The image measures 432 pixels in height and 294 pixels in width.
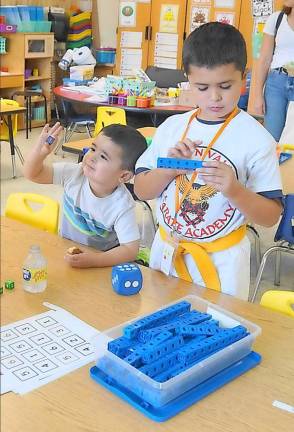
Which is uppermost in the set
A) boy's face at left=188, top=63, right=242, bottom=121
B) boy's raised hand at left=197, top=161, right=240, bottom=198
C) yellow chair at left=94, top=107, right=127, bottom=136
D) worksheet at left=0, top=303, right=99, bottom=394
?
boy's face at left=188, top=63, right=242, bottom=121

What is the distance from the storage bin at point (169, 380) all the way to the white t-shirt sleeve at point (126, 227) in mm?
372

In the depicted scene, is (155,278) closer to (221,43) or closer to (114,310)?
(114,310)

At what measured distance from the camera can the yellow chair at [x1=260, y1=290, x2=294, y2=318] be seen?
87 centimetres

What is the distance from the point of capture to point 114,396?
592mm

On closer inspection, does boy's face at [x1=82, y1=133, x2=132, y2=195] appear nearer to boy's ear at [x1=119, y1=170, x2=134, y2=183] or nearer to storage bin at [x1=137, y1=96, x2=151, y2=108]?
boy's ear at [x1=119, y1=170, x2=134, y2=183]

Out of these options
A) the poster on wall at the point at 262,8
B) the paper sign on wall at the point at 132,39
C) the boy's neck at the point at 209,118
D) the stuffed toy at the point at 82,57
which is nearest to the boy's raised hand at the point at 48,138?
the boy's neck at the point at 209,118

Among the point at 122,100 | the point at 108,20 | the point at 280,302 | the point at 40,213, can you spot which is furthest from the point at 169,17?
the point at 280,302

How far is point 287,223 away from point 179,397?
105 cm

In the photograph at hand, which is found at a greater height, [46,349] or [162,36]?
[162,36]

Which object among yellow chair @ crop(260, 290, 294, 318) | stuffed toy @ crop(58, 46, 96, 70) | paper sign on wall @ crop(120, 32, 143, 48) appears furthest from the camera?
paper sign on wall @ crop(120, 32, 143, 48)

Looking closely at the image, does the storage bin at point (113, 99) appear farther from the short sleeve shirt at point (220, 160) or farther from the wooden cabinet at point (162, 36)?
the short sleeve shirt at point (220, 160)

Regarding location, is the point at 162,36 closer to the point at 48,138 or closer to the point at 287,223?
the point at 287,223

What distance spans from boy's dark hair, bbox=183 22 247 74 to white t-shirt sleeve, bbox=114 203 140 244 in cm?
32

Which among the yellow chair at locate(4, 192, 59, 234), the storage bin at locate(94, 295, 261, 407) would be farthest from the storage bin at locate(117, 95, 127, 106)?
the storage bin at locate(94, 295, 261, 407)
